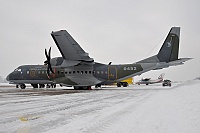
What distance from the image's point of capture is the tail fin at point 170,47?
88.6ft

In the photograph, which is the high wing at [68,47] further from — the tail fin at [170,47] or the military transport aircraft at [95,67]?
the tail fin at [170,47]

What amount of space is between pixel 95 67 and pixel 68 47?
16.0 ft

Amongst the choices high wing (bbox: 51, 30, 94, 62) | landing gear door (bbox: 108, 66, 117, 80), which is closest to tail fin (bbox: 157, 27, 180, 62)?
landing gear door (bbox: 108, 66, 117, 80)

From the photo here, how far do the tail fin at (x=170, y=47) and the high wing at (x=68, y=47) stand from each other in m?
10.1

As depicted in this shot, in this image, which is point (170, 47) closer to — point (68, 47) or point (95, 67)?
point (95, 67)

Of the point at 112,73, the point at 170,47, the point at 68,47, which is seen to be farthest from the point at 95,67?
the point at 170,47

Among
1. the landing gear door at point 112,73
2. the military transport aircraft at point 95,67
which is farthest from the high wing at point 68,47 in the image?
the landing gear door at point 112,73

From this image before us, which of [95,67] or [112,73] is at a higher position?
[95,67]

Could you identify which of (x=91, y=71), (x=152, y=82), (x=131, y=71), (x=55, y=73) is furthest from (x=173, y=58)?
(x=152, y=82)

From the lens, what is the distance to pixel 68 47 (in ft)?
79.4

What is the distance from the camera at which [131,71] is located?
2653cm

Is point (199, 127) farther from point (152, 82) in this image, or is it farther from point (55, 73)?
point (152, 82)

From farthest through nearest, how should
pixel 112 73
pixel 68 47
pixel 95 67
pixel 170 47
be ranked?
pixel 170 47, pixel 95 67, pixel 112 73, pixel 68 47

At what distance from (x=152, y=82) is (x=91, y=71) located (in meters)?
Result: 51.6
